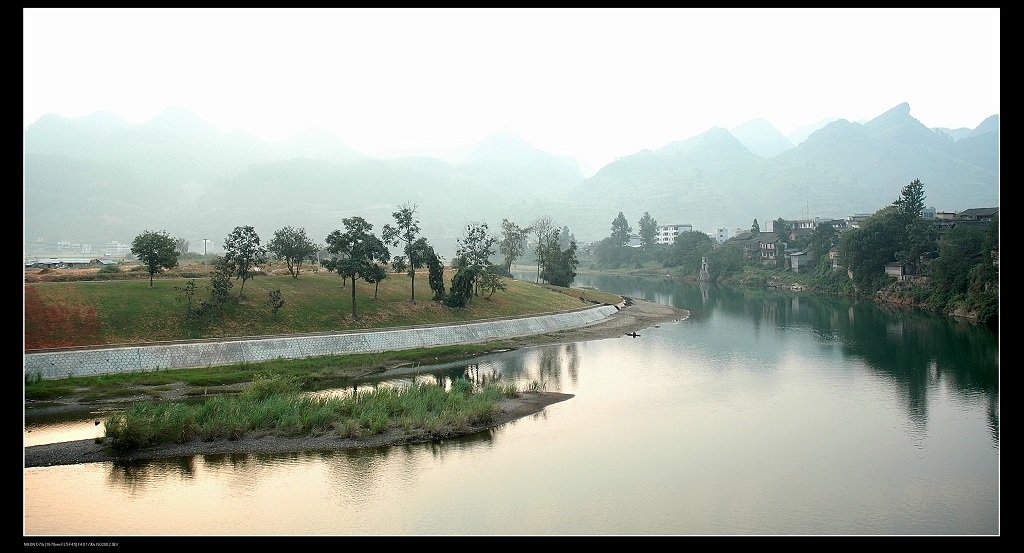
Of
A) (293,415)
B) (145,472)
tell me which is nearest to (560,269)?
(293,415)

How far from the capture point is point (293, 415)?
949 inches

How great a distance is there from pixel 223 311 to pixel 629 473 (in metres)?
27.7

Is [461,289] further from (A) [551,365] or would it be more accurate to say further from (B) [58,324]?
(B) [58,324]

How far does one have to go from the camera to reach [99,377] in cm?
3011

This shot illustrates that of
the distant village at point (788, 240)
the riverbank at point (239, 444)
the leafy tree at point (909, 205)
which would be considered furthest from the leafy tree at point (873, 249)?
the riverbank at point (239, 444)

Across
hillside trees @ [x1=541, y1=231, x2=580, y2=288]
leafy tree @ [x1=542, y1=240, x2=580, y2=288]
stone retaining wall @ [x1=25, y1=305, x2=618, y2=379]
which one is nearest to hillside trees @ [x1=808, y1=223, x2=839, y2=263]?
hillside trees @ [x1=541, y1=231, x2=580, y2=288]

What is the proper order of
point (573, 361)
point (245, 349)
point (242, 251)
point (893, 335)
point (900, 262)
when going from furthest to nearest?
1. point (900, 262)
2. point (893, 335)
3. point (242, 251)
4. point (573, 361)
5. point (245, 349)

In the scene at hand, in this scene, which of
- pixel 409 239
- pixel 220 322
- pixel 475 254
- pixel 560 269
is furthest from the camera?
pixel 560 269

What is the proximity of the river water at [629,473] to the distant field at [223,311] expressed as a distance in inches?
369

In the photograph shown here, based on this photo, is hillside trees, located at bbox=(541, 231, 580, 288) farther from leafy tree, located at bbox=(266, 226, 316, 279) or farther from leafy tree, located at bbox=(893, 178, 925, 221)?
leafy tree, located at bbox=(893, 178, 925, 221)

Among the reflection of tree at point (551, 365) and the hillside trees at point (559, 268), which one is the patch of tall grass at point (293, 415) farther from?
the hillside trees at point (559, 268)
